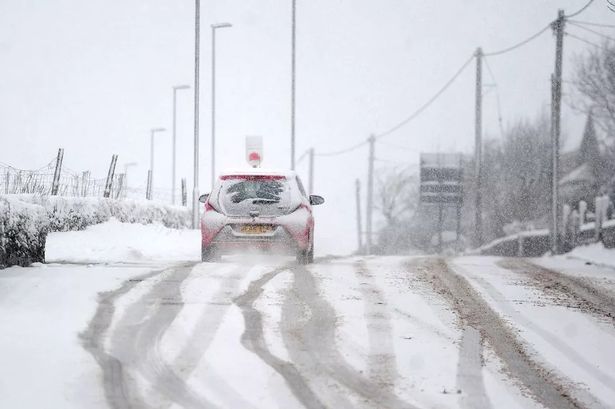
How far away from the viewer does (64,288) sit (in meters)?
9.25

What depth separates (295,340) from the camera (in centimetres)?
725

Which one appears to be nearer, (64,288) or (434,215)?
(64,288)

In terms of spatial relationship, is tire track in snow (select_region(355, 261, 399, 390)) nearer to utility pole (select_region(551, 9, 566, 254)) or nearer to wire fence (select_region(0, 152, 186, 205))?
wire fence (select_region(0, 152, 186, 205))

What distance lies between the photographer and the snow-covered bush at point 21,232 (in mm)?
10945

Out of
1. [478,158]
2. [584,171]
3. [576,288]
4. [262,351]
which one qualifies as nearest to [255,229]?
[576,288]

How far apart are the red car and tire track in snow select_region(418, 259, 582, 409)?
2969 millimetres

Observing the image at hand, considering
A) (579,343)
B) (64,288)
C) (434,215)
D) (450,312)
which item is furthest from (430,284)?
(434,215)

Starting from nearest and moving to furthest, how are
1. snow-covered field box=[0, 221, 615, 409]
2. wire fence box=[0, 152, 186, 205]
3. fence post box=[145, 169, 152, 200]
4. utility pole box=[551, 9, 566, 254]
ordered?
1. snow-covered field box=[0, 221, 615, 409]
2. wire fence box=[0, 152, 186, 205]
3. utility pole box=[551, 9, 566, 254]
4. fence post box=[145, 169, 152, 200]

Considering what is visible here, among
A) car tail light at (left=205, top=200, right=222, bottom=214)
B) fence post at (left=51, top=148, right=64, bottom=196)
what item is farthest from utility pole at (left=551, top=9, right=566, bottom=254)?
car tail light at (left=205, top=200, right=222, bottom=214)

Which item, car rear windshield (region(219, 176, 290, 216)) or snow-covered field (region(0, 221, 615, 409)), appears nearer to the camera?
snow-covered field (region(0, 221, 615, 409))

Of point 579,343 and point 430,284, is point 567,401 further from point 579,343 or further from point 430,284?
point 430,284

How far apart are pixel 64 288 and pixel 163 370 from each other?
3.39 meters

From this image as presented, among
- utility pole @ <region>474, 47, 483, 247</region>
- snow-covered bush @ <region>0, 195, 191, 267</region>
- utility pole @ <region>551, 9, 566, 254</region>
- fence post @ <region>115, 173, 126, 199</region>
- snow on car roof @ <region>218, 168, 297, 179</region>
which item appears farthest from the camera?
utility pole @ <region>474, 47, 483, 247</region>

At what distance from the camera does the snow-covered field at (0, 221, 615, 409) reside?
5855 millimetres
